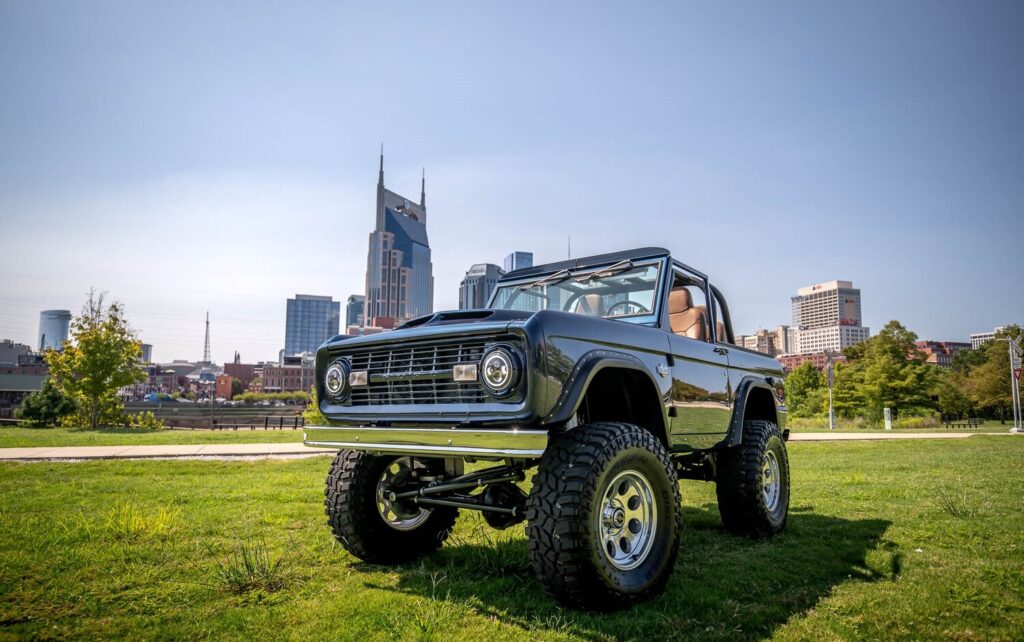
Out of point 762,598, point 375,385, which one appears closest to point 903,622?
point 762,598

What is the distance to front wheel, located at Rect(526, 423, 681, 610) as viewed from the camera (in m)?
3.06

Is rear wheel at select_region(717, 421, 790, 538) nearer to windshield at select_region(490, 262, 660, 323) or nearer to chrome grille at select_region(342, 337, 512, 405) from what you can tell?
windshield at select_region(490, 262, 660, 323)

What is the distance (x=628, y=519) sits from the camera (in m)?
3.59

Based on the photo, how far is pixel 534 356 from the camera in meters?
3.19

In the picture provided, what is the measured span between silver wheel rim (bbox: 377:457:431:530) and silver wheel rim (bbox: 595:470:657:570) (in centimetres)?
148

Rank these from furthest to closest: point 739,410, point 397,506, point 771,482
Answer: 1. point 771,482
2. point 739,410
3. point 397,506

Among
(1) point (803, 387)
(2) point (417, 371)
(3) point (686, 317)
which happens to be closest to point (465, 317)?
(2) point (417, 371)

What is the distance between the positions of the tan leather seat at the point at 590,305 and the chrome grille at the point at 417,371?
171 cm

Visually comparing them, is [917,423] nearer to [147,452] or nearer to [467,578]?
[147,452]

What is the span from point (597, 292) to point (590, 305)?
5.0 inches

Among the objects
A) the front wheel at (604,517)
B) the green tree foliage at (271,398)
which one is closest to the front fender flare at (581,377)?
the front wheel at (604,517)

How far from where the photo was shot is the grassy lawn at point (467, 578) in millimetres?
3059

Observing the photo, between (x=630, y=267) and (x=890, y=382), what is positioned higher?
(x=630, y=267)

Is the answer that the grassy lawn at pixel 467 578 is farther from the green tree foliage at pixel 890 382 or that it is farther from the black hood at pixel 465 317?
the green tree foliage at pixel 890 382
